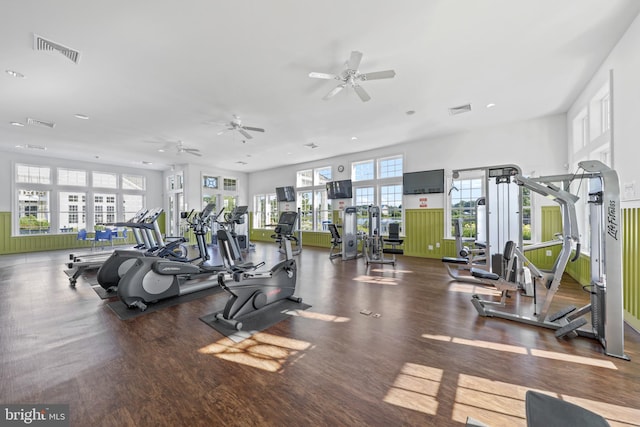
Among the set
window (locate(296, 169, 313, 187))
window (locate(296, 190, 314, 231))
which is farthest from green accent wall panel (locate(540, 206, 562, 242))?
window (locate(296, 169, 313, 187))

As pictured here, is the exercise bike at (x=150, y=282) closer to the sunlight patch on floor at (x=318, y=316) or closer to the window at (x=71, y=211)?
the sunlight patch on floor at (x=318, y=316)

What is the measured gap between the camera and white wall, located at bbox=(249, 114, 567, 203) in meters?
5.92

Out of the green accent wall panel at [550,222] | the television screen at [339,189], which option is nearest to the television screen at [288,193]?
the television screen at [339,189]

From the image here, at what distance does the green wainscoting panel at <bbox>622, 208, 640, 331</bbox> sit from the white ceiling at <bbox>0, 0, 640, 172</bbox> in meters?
2.30

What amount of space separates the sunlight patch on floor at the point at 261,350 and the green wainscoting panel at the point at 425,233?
6.00 metres

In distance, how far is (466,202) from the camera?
7.18 meters

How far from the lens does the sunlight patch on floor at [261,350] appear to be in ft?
7.56

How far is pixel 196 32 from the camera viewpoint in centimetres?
315

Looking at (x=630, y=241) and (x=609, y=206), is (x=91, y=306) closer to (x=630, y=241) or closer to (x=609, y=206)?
(x=609, y=206)

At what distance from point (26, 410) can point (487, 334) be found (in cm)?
393

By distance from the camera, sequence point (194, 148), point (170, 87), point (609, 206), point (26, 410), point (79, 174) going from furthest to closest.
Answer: point (79, 174) < point (194, 148) < point (170, 87) < point (609, 206) < point (26, 410)

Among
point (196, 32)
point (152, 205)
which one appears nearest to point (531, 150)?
point (196, 32)

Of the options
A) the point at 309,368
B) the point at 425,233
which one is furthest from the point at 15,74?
the point at 425,233

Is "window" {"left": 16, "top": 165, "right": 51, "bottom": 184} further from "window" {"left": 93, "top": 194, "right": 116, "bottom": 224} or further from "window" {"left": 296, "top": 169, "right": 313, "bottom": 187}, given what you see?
"window" {"left": 296, "top": 169, "right": 313, "bottom": 187}
